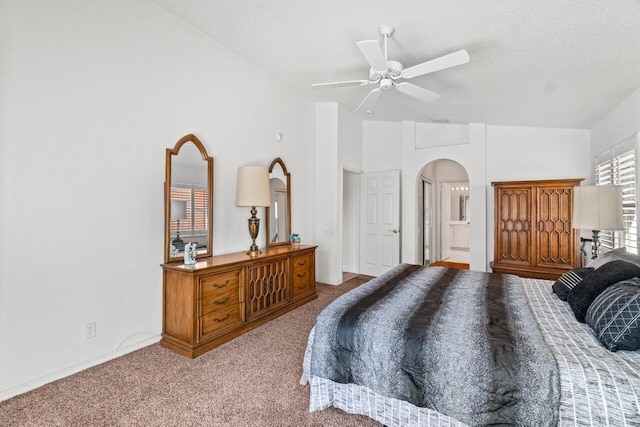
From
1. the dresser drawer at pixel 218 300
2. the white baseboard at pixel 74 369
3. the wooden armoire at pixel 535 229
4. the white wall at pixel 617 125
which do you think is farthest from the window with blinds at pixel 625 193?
the white baseboard at pixel 74 369

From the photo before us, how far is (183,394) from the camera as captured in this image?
2.08 meters

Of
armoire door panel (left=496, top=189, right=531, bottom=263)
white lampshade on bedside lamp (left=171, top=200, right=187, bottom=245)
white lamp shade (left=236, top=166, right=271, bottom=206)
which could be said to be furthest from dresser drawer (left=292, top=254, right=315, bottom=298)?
armoire door panel (left=496, top=189, right=531, bottom=263)

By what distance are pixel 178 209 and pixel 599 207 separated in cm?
400

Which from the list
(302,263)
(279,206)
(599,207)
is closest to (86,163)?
(279,206)

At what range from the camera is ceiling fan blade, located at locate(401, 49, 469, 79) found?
2369mm

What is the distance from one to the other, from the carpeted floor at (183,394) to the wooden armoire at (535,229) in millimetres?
3326

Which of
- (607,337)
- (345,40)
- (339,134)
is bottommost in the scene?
(607,337)

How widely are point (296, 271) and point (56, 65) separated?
3.02m

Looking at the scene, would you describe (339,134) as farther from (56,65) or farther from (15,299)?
(15,299)

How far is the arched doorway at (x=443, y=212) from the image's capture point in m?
6.43

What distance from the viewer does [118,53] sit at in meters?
2.62

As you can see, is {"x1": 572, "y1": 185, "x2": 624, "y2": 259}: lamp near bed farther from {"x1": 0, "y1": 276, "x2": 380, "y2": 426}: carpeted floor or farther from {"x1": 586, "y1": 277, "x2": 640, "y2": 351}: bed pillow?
{"x1": 0, "y1": 276, "x2": 380, "y2": 426}: carpeted floor

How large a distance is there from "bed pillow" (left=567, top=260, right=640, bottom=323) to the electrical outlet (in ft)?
11.3

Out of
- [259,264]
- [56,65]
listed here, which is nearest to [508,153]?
[259,264]
